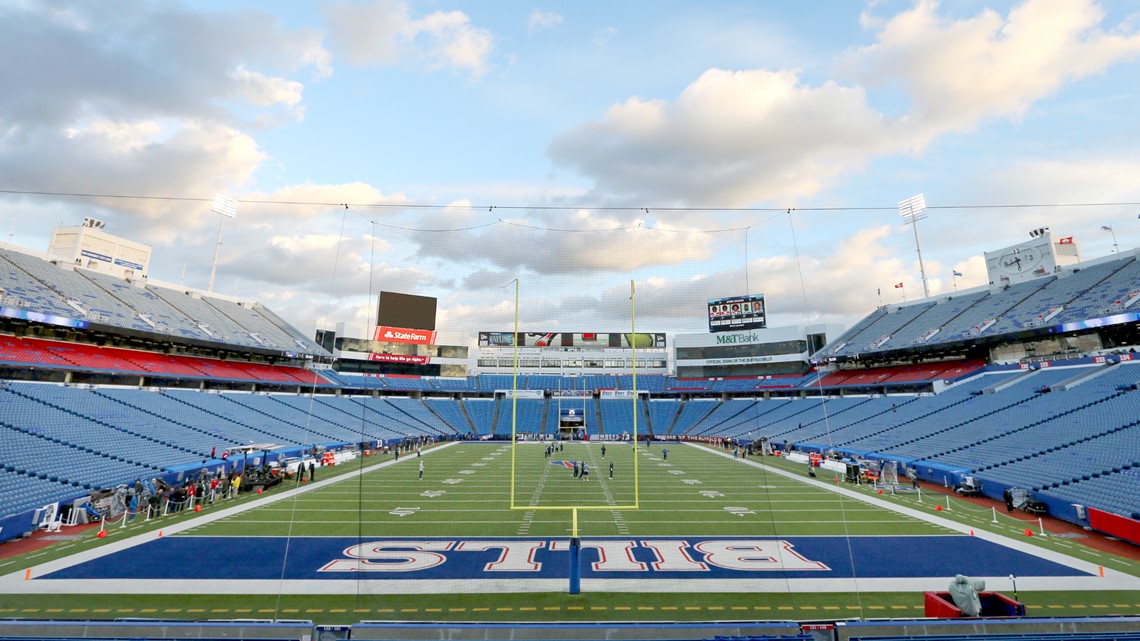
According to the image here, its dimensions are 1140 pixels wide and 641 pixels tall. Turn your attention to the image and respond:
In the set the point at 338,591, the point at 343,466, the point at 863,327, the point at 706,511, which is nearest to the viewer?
the point at 338,591

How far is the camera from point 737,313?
55.5 metres

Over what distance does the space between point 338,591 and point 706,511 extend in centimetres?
1194

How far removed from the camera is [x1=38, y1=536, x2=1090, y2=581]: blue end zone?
10203 millimetres

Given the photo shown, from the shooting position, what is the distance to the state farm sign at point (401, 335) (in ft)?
161

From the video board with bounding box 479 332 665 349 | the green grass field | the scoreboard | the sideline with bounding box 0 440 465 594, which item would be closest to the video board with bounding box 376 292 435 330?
the video board with bounding box 479 332 665 349

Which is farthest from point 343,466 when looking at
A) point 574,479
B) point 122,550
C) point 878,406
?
point 878,406

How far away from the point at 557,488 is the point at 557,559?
9.31 m

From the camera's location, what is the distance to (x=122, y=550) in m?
11.7

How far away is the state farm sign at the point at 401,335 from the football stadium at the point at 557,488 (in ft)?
1.23

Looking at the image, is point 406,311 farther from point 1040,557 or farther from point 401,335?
point 1040,557

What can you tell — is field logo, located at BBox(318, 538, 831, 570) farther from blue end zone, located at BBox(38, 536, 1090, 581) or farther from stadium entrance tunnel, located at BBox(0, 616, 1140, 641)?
stadium entrance tunnel, located at BBox(0, 616, 1140, 641)

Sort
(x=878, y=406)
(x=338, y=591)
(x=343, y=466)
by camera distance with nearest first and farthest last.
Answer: (x=338, y=591) → (x=343, y=466) → (x=878, y=406)

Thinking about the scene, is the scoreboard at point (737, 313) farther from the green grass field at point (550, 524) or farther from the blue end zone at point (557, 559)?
the blue end zone at point (557, 559)

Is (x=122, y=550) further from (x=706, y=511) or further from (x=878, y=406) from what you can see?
(x=878, y=406)
